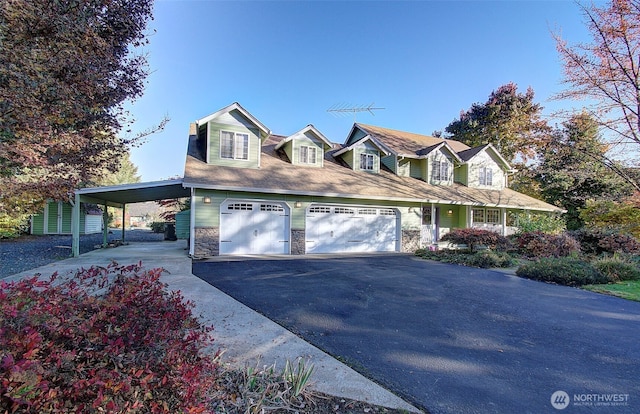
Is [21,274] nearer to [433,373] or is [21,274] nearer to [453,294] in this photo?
[433,373]

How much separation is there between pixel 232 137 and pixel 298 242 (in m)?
5.44

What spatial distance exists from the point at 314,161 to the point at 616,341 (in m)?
12.9

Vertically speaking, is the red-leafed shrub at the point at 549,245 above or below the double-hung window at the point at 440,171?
below

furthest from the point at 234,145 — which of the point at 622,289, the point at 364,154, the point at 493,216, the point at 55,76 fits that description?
the point at 493,216

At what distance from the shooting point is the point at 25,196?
24.2ft

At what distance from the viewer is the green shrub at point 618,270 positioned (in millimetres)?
8672

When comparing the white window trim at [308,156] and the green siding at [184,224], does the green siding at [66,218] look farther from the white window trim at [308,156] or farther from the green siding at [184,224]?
the white window trim at [308,156]

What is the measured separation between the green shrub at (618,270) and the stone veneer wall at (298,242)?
9.90 meters

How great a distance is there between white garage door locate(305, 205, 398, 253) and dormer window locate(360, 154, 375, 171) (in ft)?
9.86

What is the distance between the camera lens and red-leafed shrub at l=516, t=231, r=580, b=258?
1216 centimetres

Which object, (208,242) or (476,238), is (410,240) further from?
(208,242)

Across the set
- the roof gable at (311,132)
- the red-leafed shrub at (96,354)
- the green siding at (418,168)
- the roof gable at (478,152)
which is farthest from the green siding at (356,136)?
the red-leafed shrub at (96,354)

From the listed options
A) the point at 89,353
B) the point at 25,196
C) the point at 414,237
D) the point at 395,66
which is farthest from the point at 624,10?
the point at 25,196

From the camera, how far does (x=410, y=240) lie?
617 inches
